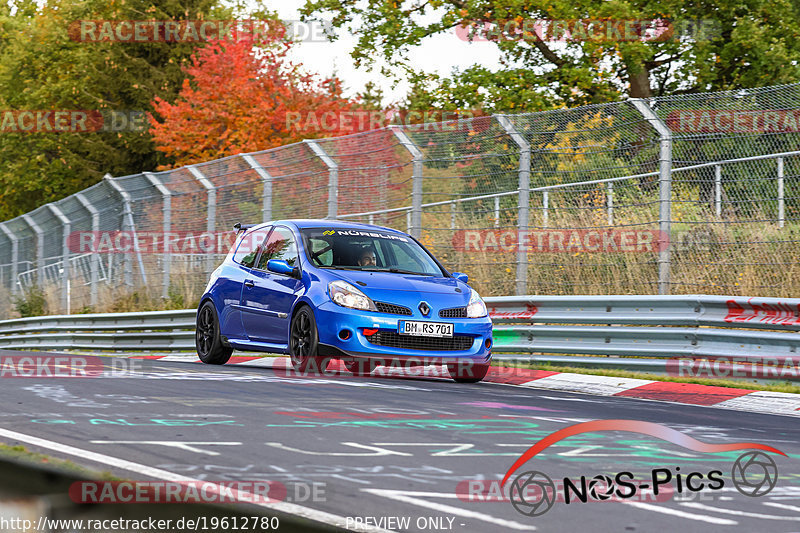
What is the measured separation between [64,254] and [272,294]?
53.3ft

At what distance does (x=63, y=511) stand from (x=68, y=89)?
2050 inches

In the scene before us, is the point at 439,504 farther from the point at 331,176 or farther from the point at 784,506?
the point at 331,176

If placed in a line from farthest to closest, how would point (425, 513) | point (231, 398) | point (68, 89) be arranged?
1. point (68, 89)
2. point (231, 398)
3. point (425, 513)

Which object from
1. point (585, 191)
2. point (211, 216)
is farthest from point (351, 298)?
point (211, 216)

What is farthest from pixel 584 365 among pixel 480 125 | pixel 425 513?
pixel 425 513

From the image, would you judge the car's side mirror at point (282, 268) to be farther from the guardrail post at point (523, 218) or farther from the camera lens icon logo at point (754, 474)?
the camera lens icon logo at point (754, 474)

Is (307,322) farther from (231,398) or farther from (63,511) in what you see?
(63,511)

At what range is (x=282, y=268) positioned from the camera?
37.8 feet

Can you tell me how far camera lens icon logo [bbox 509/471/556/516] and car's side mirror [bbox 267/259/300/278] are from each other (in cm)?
634

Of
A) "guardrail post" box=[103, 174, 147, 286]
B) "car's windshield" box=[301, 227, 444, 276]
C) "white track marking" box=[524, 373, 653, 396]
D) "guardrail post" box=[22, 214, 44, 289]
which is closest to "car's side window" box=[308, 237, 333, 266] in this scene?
"car's windshield" box=[301, 227, 444, 276]

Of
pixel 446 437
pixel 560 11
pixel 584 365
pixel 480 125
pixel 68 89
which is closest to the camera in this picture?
pixel 446 437

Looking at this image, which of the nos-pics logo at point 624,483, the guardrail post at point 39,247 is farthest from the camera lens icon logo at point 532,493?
the guardrail post at point 39,247

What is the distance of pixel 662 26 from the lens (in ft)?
81.5

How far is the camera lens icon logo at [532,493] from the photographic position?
469 cm
